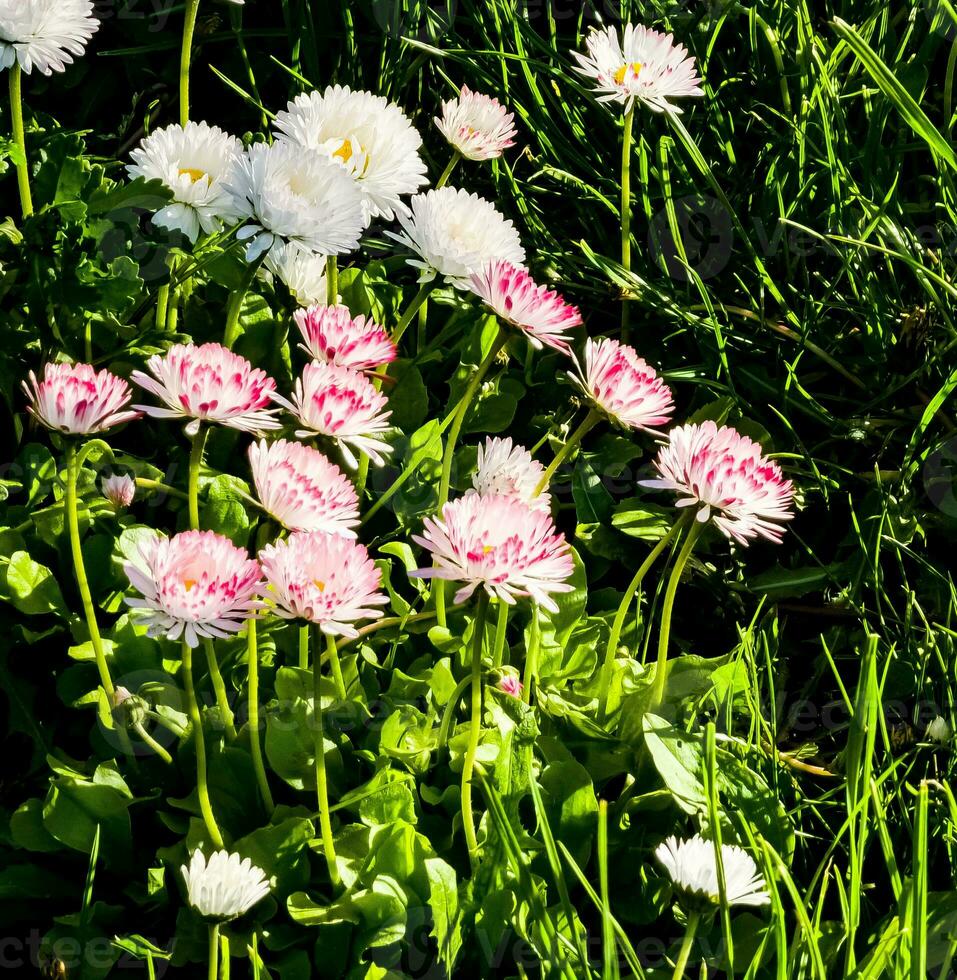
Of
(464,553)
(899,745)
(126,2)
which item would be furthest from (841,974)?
(126,2)

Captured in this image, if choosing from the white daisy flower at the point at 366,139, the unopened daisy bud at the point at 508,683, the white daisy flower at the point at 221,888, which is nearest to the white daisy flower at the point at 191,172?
the white daisy flower at the point at 366,139

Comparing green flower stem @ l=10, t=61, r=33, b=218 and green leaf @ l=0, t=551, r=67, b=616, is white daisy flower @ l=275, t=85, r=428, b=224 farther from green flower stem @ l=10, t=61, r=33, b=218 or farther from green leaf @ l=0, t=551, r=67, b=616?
green leaf @ l=0, t=551, r=67, b=616

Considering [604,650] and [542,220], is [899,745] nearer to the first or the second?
[604,650]

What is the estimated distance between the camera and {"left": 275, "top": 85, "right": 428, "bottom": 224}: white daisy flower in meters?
1.47

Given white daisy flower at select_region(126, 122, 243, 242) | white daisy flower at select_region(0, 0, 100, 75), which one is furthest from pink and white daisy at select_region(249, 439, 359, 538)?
white daisy flower at select_region(0, 0, 100, 75)

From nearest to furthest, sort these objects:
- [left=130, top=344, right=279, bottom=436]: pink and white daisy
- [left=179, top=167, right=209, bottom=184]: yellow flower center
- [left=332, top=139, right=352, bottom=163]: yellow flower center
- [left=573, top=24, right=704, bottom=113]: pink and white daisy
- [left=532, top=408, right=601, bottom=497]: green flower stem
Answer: [left=130, top=344, right=279, bottom=436]: pink and white daisy < [left=532, top=408, right=601, bottom=497]: green flower stem < [left=332, top=139, right=352, bottom=163]: yellow flower center < [left=179, top=167, right=209, bottom=184]: yellow flower center < [left=573, top=24, right=704, bottom=113]: pink and white daisy

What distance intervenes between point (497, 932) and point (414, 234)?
777 millimetres

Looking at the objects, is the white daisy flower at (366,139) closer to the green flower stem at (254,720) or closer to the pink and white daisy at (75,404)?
the pink and white daisy at (75,404)

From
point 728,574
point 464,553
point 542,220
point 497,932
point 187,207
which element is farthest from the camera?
point 542,220

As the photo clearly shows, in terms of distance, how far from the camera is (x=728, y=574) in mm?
1761

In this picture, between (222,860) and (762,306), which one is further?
(762,306)

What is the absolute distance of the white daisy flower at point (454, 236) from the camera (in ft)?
4.73

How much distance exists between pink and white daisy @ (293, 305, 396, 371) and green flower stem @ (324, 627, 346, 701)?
0.30 m

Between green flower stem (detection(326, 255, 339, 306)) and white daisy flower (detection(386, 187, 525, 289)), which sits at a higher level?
white daisy flower (detection(386, 187, 525, 289))
